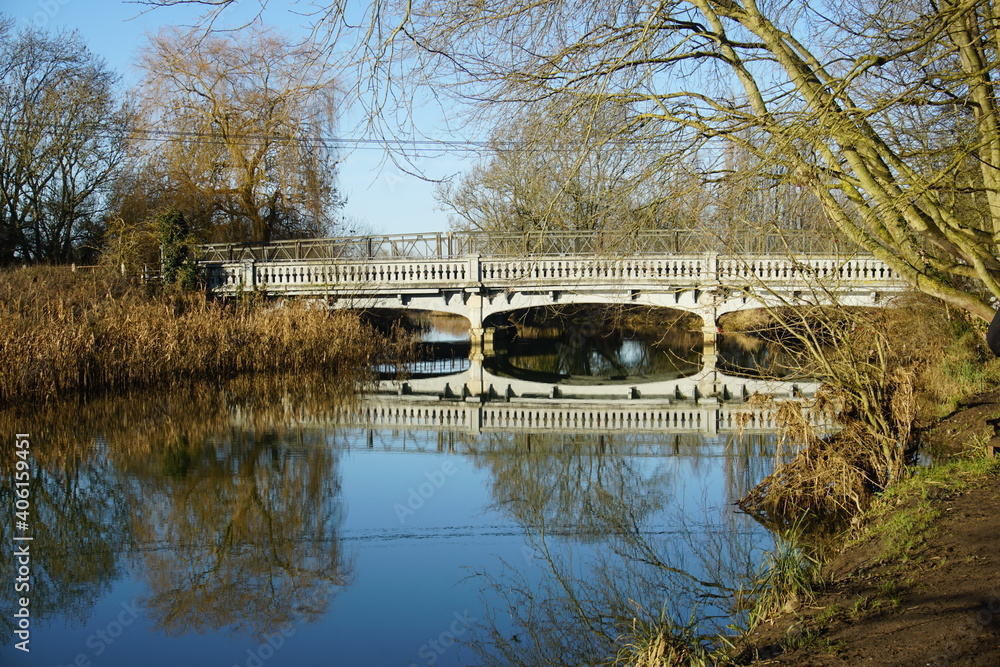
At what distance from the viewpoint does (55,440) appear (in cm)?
1051

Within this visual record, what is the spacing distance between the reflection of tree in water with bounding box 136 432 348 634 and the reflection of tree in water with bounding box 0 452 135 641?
10.8 inches

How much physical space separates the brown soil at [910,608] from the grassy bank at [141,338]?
11.1 meters

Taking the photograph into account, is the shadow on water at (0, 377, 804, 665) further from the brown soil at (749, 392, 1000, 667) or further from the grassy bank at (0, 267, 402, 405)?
the grassy bank at (0, 267, 402, 405)

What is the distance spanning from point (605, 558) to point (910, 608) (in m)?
2.70

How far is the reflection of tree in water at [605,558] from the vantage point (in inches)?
202

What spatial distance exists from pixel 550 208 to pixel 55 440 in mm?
7602

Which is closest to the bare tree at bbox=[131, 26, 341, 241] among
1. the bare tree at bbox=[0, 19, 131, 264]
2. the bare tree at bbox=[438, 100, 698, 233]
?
the bare tree at bbox=[0, 19, 131, 264]

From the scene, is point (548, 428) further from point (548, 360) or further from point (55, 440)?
point (548, 360)

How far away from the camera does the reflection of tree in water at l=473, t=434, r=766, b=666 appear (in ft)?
16.8

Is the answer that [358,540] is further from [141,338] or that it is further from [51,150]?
[51,150]

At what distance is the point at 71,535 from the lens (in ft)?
23.9

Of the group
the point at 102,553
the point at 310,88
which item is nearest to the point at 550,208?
the point at 310,88

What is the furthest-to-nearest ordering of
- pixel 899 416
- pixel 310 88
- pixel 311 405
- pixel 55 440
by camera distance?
pixel 311 405 → pixel 55 440 → pixel 899 416 → pixel 310 88

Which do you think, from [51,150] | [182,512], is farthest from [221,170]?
[182,512]
